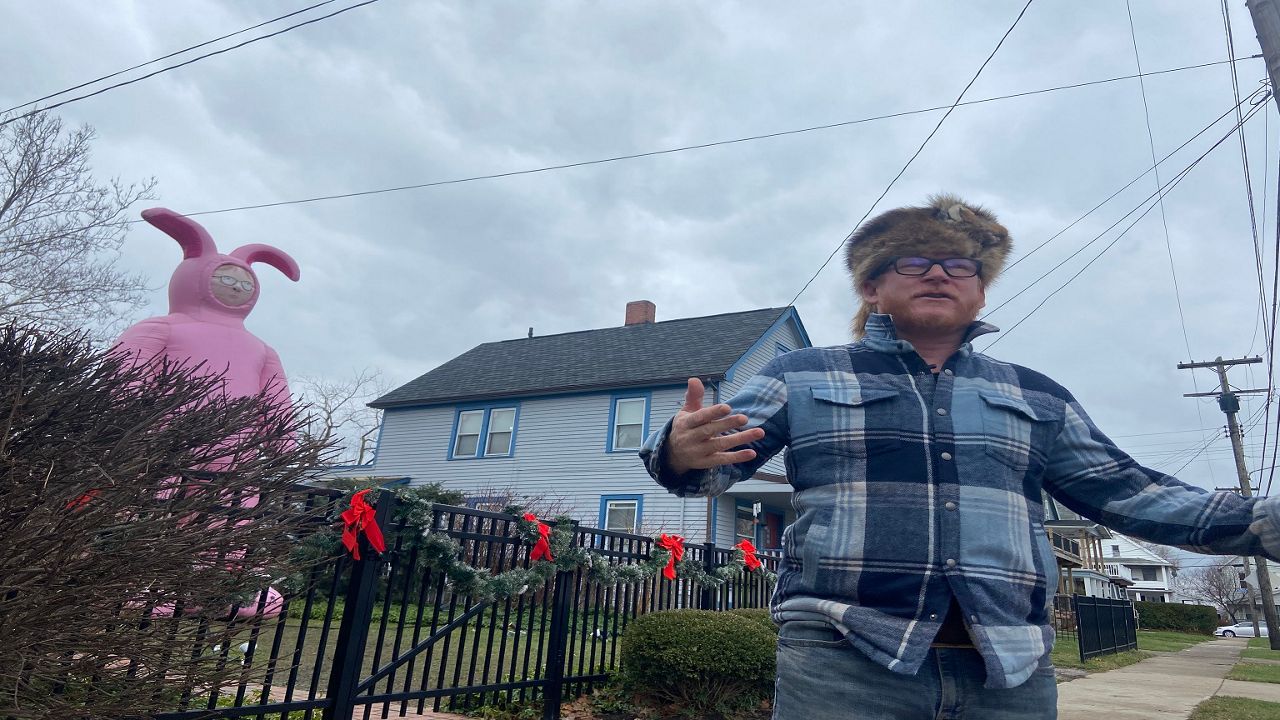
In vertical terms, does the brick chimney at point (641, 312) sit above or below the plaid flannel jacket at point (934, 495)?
above

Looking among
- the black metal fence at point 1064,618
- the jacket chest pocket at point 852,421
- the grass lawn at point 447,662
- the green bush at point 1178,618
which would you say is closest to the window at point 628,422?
the grass lawn at point 447,662

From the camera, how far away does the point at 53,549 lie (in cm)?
203

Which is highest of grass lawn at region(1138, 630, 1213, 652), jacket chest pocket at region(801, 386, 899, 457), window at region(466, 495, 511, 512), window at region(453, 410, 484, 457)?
window at region(453, 410, 484, 457)

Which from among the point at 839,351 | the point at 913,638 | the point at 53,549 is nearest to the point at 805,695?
the point at 913,638

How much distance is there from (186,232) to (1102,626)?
1635 centimetres

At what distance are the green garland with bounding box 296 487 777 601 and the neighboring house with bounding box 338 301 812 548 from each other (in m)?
8.50

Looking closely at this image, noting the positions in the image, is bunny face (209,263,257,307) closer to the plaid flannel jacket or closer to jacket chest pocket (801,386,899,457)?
the plaid flannel jacket

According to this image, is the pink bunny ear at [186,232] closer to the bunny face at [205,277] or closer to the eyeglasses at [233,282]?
the bunny face at [205,277]

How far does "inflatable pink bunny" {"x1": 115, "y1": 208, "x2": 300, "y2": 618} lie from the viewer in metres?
5.45

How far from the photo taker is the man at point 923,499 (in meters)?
1.53

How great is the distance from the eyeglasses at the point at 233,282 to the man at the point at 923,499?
17.2 feet

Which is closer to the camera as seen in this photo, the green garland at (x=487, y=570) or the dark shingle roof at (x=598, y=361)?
the green garland at (x=487, y=570)

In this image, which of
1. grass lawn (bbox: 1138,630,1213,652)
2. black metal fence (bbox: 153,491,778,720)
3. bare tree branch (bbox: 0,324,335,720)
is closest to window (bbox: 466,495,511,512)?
black metal fence (bbox: 153,491,778,720)

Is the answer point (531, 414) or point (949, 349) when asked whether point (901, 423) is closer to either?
point (949, 349)
